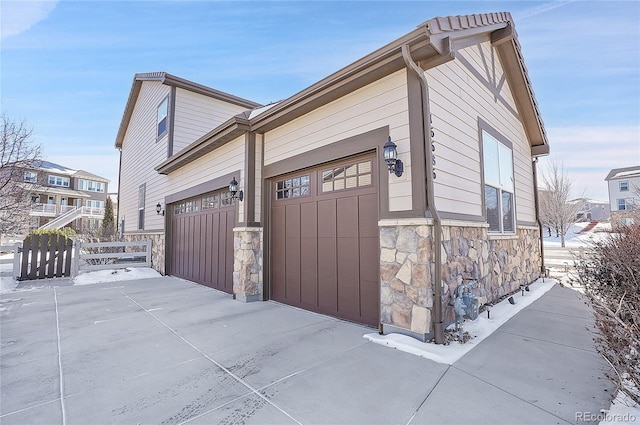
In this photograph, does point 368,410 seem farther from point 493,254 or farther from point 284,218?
point 493,254

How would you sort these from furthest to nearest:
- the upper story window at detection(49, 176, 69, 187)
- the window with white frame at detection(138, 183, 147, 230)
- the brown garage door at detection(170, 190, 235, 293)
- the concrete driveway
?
the upper story window at detection(49, 176, 69, 187) < the window with white frame at detection(138, 183, 147, 230) < the brown garage door at detection(170, 190, 235, 293) < the concrete driveway

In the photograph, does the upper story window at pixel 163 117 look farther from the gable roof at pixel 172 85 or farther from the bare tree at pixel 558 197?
the bare tree at pixel 558 197

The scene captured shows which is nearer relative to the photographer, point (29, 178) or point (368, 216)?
point (368, 216)

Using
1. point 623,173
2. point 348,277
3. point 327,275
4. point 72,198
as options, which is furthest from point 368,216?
point 623,173

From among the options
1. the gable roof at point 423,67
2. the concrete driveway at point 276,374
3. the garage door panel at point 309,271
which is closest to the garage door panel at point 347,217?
the garage door panel at point 309,271

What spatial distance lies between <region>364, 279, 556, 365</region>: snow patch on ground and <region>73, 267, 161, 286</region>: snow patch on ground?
337 inches

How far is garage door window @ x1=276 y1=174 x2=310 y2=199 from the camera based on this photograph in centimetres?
535

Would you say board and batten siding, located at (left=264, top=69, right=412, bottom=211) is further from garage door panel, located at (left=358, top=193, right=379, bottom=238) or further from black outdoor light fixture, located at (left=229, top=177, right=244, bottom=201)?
black outdoor light fixture, located at (left=229, top=177, right=244, bottom=201)

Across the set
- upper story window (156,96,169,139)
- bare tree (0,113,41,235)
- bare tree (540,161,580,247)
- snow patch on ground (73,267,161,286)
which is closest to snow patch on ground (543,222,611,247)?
bare tree (540,161,580,247)

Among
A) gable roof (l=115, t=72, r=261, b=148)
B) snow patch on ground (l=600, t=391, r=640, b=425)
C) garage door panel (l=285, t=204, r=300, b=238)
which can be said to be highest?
gable roof (l=115, t=72, r=261, b=148)

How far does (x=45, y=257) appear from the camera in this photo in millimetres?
8594

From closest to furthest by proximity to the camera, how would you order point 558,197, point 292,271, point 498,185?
1. point 292,271
2. point 498,185
3. point 558,197

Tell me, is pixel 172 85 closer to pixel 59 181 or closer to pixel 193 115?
pixel 193 115

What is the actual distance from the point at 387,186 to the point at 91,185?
35332 millimetres
